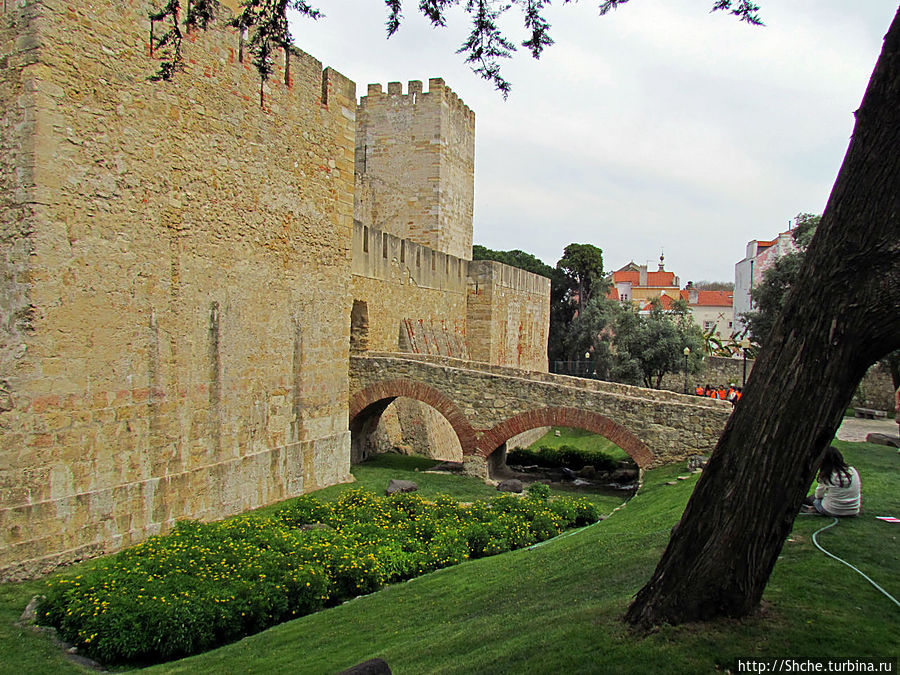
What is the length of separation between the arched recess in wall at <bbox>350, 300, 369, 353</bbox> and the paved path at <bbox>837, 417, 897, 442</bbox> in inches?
500

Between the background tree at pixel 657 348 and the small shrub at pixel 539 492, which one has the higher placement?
the background tree at pixel 657 348

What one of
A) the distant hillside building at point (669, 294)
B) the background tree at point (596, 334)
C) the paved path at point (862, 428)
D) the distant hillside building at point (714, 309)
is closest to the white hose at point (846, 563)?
the paved path at point (862, 428)

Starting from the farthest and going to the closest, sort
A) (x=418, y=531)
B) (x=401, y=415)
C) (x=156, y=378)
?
(x=401, y=415) → (x=418, y=531) → (x=156, y=378)

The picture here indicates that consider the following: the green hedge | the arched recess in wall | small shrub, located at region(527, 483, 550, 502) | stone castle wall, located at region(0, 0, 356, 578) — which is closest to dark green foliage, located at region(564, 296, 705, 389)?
the green hedge

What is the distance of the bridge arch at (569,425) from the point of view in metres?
13.8

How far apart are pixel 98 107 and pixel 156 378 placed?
3.42 meters

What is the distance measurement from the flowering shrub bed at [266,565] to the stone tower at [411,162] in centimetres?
1508

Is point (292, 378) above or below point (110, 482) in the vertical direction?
above

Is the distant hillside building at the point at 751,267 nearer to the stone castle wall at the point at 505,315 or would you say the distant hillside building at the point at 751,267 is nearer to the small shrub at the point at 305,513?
the stone castle wall at the point at 505,315

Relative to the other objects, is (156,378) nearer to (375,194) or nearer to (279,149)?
(279,149)

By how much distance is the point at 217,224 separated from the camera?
10.5 meters

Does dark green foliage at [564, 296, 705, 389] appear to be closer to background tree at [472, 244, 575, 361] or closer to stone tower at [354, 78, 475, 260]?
background tree at [472, 244, 575, 361]

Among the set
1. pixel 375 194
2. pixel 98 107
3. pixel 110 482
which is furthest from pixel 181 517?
pixel 375 194

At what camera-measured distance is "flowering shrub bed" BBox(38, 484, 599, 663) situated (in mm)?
6430
